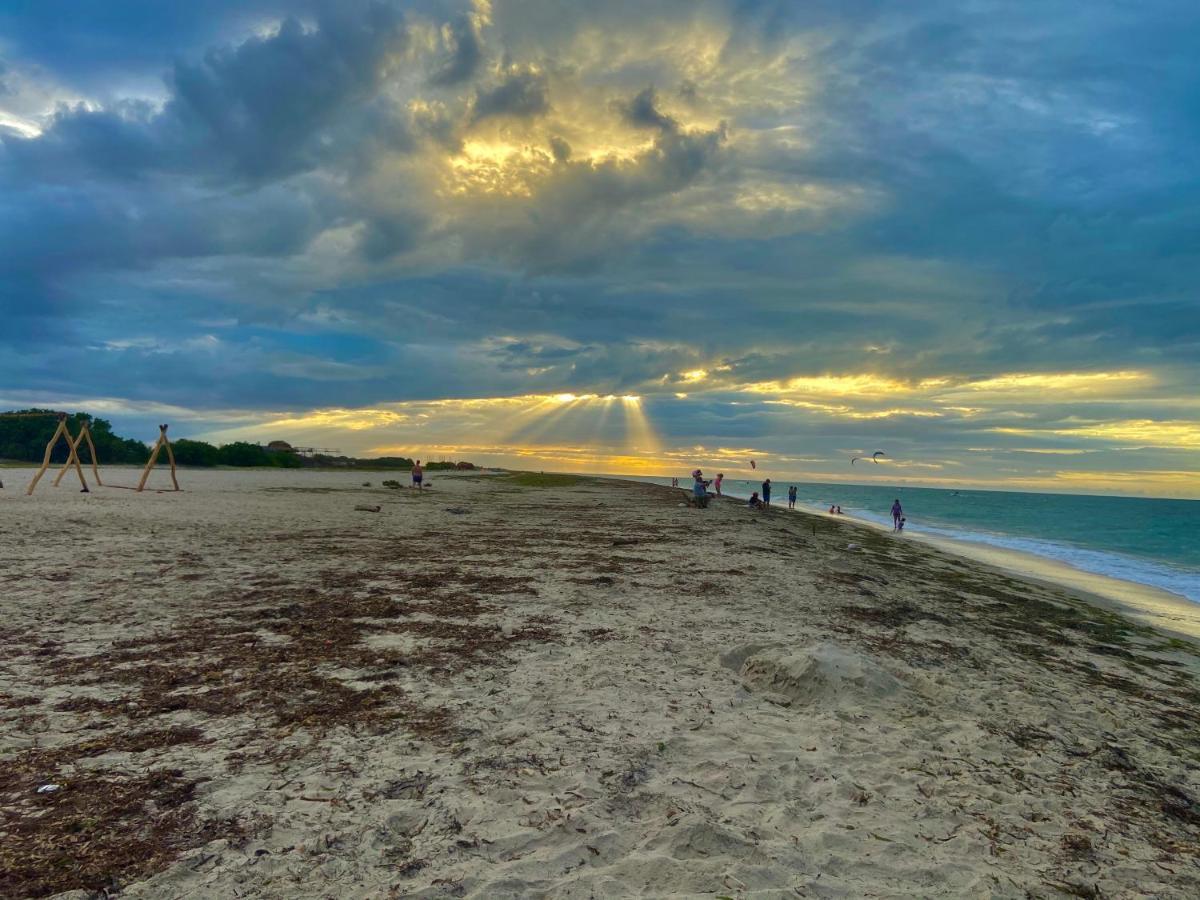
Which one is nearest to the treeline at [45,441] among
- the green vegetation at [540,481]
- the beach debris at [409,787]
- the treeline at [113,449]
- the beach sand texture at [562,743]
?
the treeline at [113,449]

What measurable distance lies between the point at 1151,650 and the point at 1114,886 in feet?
34.7

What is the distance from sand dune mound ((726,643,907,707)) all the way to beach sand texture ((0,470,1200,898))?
35mm

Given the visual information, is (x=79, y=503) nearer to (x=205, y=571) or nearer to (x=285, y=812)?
(x=205, y=571)

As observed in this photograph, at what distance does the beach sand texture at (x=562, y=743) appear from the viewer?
13.3 ft

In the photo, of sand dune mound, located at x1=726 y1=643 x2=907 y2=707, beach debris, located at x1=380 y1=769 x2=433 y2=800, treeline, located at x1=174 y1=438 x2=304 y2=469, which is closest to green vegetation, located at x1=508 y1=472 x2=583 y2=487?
treeline, located at x1=174 y1=438 x2=304 y2=469

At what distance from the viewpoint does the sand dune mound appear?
7.16 meters

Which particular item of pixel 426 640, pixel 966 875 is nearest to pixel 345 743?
pixel 426 640

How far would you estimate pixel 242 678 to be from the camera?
6.97 m

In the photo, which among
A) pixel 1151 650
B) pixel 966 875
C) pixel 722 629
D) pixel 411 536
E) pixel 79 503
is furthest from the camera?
pixel 79 503

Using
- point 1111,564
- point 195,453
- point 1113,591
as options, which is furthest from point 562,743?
point 195,453

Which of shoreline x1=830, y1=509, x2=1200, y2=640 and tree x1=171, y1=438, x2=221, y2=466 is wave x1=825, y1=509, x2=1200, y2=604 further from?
tree x1=171, y1=438, x2=221, y2=466

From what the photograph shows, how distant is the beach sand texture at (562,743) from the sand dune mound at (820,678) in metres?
0.04

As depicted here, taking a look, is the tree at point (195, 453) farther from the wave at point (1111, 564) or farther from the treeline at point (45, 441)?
the wave at point (1111, 564)

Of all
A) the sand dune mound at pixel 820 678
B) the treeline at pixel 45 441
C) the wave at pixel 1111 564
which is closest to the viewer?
the sand dune mound at pixel 820 678
